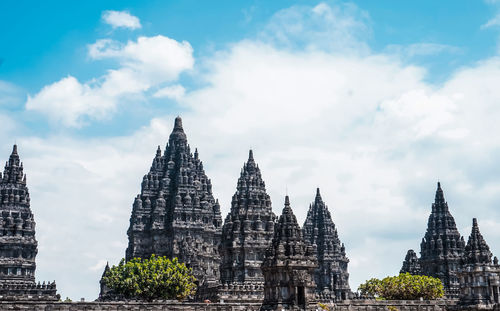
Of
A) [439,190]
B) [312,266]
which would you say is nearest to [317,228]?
[439,190]

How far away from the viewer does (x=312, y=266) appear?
208 ft

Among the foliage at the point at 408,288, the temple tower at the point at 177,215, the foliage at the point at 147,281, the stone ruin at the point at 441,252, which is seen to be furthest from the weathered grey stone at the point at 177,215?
the stone ruin at the point at 441,252

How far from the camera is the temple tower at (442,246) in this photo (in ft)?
401

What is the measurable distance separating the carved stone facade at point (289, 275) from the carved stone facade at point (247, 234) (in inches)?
1388

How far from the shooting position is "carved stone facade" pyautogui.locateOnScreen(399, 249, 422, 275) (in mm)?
121625

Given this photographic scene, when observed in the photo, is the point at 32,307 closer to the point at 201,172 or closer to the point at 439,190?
the point at 201,172

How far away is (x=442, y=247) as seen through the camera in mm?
124375

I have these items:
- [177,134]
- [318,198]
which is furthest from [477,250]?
[177,134]

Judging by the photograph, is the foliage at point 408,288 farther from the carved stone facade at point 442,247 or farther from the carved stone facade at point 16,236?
the carved stone facade at point 16,236

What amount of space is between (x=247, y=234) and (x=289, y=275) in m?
44.5

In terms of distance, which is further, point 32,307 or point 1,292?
point 1,292

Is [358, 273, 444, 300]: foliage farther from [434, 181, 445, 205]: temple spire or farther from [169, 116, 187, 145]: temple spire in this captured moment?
[169, 116, 187, 145]: temple spire

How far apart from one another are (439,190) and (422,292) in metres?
35.7

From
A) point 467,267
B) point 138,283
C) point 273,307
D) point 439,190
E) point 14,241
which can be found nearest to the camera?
point 273,307
